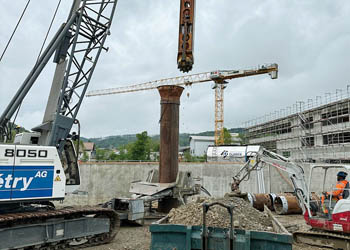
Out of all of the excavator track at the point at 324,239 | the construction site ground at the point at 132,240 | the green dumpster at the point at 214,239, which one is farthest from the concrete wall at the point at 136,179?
the green dumpster at the point at 214,239

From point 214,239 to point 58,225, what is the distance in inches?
165

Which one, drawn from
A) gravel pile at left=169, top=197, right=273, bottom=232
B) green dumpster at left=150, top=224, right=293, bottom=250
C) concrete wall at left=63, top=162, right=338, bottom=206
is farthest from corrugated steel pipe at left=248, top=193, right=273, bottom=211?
green dumpster at left=150, top=224, right=293, bottom=250

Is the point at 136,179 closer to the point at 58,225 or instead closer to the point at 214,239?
the point at 58,225

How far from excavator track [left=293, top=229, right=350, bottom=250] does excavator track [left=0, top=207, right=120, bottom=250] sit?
16.5 feet

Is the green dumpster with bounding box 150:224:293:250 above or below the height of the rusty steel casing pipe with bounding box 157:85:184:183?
below

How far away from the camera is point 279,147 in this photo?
130 ft

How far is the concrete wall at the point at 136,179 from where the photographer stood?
16781 mm

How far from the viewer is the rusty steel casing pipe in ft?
32.9

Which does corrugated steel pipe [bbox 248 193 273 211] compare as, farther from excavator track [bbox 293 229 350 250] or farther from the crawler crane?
the crawler crane

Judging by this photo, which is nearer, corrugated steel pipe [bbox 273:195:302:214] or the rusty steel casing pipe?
the rusty steel casing pipe

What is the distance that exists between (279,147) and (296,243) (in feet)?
110

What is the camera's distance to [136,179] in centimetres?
1723

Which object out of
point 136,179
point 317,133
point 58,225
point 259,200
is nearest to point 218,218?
point 58,225

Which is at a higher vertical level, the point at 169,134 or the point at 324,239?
the point at 169,134
